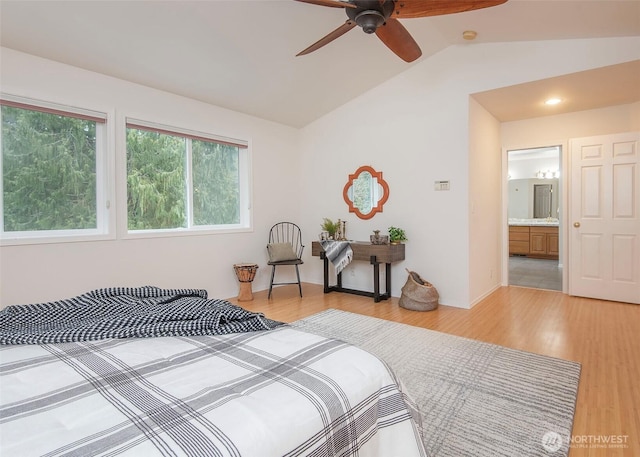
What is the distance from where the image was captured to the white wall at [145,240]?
2.84 metres

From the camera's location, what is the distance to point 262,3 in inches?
109

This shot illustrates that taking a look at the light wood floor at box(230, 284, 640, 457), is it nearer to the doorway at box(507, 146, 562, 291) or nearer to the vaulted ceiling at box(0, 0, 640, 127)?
the vaulted ceiling at box(0, 0, 640, 127)

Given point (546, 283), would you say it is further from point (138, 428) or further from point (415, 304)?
point (138, 428)

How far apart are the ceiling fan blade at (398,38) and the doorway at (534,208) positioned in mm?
5260

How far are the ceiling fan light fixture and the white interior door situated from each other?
346cm

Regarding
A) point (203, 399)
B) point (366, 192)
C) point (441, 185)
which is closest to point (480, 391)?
point (203, 399)

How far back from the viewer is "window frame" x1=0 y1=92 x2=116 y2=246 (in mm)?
2910

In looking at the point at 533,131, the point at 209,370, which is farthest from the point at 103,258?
the point at 533,131

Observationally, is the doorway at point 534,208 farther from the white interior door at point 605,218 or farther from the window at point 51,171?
the window at point 51,171

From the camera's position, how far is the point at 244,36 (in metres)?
3.10

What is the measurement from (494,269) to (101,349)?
189 inches

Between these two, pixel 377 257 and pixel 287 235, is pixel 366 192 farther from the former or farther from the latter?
pixel 287 235

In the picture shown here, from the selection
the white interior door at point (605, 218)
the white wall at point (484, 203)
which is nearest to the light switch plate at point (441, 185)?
the white wall at point (484, 203)

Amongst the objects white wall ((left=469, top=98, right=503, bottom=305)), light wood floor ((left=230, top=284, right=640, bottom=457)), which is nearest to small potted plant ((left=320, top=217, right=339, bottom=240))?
light wood floor ((left=230, top=284, right=640, bottom=457))
